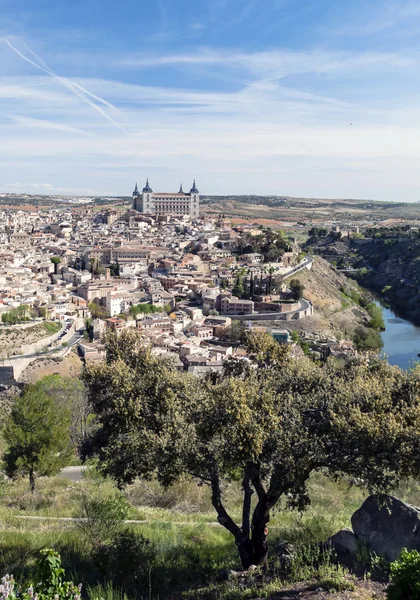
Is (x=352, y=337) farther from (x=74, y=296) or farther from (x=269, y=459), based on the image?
(x=269, y=459)

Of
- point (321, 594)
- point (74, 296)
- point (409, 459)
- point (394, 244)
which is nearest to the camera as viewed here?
point (321, 594)

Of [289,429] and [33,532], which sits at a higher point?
[289,429]

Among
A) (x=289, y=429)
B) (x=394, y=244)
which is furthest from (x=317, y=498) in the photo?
(x=394, y=244)

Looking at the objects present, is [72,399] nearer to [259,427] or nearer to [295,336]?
[259,427]

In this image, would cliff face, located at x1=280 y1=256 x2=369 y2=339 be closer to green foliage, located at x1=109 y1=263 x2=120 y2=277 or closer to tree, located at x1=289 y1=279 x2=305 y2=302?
tree, located at x1=289 y1=279 x2=305 y2=302

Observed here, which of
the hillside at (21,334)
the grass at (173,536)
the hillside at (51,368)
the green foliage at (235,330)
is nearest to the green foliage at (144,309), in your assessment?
the green foliage at (235,330)

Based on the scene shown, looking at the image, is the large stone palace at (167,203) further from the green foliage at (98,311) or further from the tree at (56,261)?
the green foliage at (98,311)

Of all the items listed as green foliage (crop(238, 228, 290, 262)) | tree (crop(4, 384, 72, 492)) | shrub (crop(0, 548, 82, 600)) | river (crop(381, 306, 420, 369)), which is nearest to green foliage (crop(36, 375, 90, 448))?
tree (crop(4, 384, 72, 492))

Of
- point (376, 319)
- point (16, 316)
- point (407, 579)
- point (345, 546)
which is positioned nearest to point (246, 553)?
point (345, 546)
